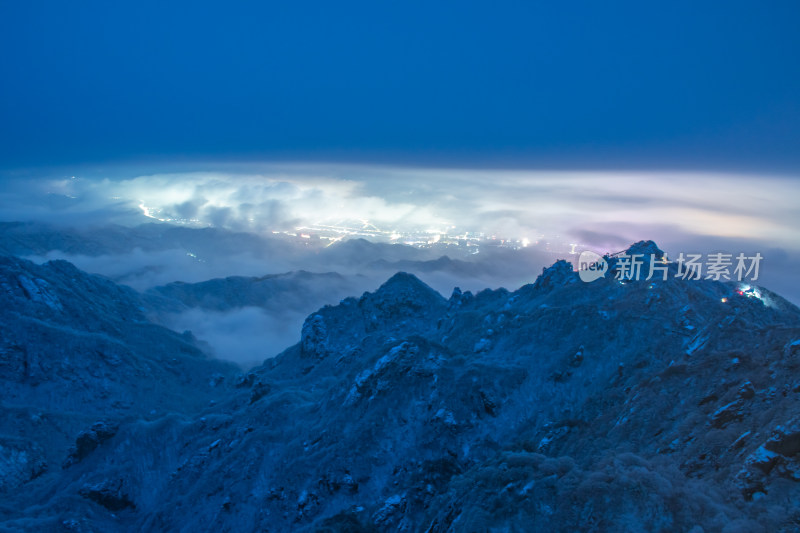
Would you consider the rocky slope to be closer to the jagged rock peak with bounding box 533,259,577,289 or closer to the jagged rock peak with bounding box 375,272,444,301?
the jagged rock peak with bounding box 533,259,577,289

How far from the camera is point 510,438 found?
49.9 metres

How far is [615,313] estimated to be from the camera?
62.3 metres

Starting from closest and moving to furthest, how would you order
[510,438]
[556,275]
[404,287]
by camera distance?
[510,438] → [556,275] → [404,287]

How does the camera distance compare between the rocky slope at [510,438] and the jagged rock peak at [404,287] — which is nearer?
the rocky slope at [510,438]

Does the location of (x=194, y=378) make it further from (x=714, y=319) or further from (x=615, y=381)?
(x=714, y=319)

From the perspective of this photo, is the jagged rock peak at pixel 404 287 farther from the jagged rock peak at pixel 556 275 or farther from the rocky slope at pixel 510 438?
the jagged rock peak at pixel 556 275

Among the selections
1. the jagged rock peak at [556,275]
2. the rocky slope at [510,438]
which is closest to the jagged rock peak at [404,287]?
the rocky slope at [510,438]

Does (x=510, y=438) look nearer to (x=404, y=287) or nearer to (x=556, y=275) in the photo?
(x=556, y=275)

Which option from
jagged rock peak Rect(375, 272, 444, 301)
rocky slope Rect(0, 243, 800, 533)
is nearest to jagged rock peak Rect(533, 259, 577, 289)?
rocky slope Rect(0, 243, 800, 533)

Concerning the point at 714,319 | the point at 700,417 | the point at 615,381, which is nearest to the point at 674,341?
the point at 714,319

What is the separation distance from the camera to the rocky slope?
2677 centimetres

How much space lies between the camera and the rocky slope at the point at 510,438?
2677cm

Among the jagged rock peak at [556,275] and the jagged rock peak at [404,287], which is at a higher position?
the jagged rock peak at [556,275]

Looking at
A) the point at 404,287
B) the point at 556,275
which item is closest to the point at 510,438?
the point at 556,275
